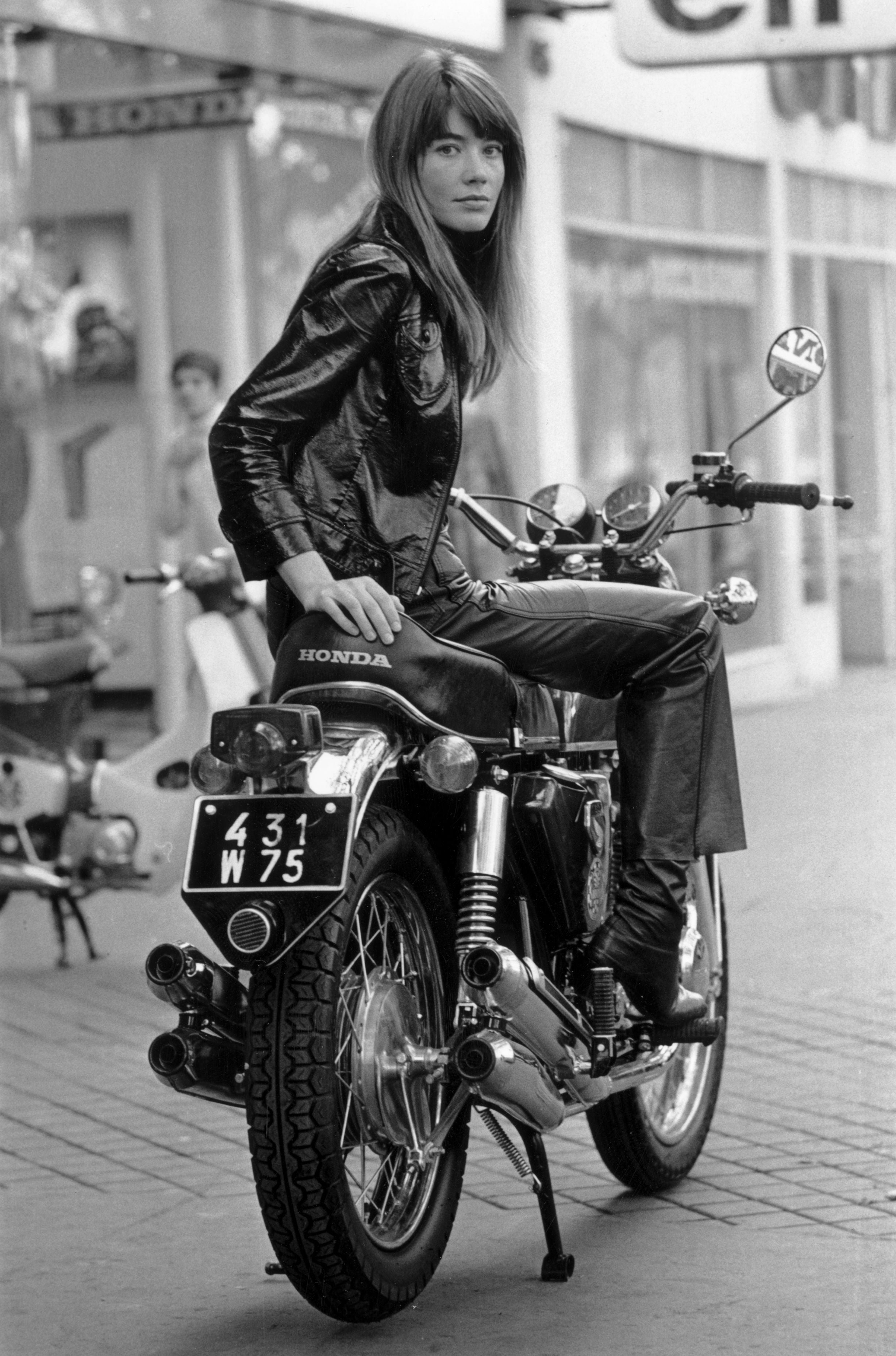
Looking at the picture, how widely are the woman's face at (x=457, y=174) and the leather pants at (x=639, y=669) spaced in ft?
1.82

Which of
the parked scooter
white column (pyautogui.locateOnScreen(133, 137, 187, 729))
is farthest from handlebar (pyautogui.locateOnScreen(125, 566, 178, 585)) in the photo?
white column (pyautogui.locateOnScreen(133, 137, 187, 729))

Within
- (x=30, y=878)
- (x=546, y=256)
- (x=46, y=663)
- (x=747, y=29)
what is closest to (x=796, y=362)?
(x=30, y=878)

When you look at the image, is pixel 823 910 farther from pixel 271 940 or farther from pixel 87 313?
pixel 87 313

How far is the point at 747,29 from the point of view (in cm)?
993

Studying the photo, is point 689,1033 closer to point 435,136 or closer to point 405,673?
point 405,673

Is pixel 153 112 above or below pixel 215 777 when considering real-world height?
above

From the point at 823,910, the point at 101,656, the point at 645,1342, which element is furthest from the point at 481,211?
the point at 101,656

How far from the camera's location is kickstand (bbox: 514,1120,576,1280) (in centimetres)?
409

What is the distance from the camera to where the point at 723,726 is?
169 inches

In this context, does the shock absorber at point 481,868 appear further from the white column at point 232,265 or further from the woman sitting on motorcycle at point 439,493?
the white column at point 232,265

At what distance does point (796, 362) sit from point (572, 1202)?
1.62 metres

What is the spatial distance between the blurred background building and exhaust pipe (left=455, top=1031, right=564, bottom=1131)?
6.64 metres

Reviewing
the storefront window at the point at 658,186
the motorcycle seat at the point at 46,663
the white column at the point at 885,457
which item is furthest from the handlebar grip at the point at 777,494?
the storefront window at the point at 658,186

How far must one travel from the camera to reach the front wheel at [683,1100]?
4586 mm
